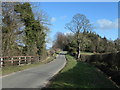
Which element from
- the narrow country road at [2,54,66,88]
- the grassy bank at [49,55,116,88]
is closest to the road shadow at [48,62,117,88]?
the grassy bank at [49,55,116,88]

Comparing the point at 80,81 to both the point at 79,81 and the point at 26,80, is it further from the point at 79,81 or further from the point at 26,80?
the point at 26,80

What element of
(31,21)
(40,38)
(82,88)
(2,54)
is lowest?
(82,88)

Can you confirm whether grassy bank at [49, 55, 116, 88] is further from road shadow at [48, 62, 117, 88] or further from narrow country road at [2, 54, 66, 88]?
narrow country road at [2, 54, 66, 88]

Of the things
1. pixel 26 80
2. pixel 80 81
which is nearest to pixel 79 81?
pixel 80 81

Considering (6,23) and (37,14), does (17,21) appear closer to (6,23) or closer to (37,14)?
(6,23)

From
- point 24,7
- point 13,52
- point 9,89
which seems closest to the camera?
point 9,89

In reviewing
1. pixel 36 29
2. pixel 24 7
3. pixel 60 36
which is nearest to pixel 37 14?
pixel 36 29

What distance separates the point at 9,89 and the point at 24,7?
85.2 ft

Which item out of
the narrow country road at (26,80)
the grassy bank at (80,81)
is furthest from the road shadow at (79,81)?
the narrow country road at (26,80)

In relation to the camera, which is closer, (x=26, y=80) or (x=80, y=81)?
(x=80, y=81)

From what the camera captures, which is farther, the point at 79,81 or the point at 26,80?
the point at 26,80

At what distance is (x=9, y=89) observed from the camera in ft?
30.3

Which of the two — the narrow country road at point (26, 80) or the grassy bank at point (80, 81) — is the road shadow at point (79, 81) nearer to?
the grassy bank at point (80, 81)

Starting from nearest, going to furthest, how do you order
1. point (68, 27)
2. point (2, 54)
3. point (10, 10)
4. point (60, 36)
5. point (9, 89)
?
point (9, 89), point (2, 54), point (10, 10), point (68, 27), point (60, 36)
